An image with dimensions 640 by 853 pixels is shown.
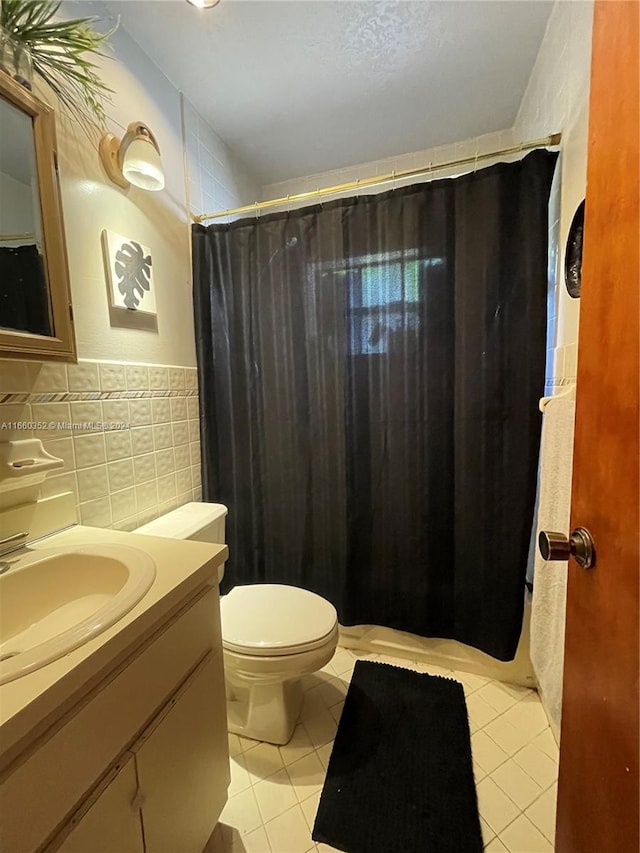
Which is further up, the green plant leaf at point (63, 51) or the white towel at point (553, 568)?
the green plant leaf at point (63, 51)

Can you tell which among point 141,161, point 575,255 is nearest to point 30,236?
point 141,161

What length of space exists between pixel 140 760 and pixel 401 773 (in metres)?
0.89

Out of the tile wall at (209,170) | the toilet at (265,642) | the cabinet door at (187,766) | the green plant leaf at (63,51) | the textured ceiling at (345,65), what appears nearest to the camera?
the cabinet door at (187,766)

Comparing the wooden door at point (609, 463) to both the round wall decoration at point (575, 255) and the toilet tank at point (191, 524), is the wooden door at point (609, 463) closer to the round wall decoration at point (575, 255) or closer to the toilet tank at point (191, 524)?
the round wall decoration at point (575, 255)

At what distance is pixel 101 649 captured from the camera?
55cm

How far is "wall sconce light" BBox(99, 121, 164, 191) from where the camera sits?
1188 mm

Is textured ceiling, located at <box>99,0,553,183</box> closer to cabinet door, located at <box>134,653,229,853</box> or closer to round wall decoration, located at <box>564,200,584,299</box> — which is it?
round wall decoration, located at <box>564,200,584,299</box>

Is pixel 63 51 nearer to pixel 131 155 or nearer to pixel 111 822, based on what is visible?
pixel 131 155

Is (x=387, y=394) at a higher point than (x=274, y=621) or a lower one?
higher

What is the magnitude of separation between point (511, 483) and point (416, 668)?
2.98 ft

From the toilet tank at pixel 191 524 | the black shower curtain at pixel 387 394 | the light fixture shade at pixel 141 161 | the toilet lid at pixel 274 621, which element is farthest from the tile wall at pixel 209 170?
the toilet lid at pixel 274 621

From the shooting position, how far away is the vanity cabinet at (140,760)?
480mm

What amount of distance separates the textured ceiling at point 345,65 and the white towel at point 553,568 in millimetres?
1362

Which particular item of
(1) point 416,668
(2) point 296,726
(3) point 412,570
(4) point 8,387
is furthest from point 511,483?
(4) point 8,387
